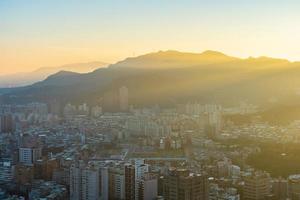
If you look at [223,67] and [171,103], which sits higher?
[223,67]

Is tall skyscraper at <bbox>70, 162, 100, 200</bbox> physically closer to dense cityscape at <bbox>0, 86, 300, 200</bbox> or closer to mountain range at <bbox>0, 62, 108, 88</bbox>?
dense cityscape at <bbox>0, 86, 300, 200</bbox>

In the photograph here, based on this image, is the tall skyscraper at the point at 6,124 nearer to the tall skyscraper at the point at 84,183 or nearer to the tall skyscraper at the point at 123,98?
the tall skyscraper at the point at 123,98

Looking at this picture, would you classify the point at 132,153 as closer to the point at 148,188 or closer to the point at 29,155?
the point at 29,155

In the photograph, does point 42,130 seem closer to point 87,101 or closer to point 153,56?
point 87,101

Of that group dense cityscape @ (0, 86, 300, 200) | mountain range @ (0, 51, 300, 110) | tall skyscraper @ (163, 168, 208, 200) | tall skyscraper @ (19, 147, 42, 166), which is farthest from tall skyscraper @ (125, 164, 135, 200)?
mountain range @ (0, 51, 300, 110)

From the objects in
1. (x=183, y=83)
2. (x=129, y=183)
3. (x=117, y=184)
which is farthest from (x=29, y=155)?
(x=183, y=83)

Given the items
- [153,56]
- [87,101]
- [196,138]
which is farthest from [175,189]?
[153,56]

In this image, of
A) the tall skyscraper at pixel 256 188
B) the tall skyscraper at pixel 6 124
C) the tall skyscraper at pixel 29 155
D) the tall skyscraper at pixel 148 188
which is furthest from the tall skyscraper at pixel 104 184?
the tall skyscraper at pixel 6 124
